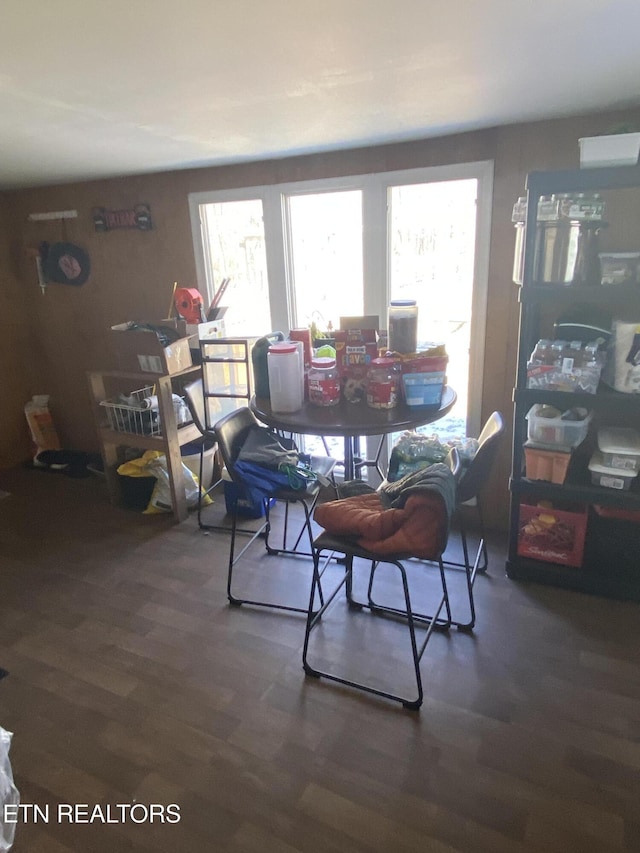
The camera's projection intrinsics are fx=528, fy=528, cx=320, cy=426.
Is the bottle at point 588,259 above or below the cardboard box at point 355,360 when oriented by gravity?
above

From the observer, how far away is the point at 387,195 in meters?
2.77

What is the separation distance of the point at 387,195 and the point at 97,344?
2.38 metres

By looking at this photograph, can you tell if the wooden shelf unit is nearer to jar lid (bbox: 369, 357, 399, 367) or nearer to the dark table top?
the dark table top

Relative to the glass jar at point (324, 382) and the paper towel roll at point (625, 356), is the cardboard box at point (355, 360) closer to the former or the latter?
the glass jar at point (324, 382)

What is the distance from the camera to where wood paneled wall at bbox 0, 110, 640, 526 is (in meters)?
2.44

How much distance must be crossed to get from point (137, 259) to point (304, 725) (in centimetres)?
294

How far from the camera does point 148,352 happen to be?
9.93 ft

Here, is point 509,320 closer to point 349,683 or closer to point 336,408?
point 336,408

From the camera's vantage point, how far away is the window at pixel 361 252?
8.81 ft

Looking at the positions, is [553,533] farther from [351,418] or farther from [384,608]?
[351,418]

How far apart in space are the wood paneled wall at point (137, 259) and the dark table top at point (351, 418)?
35.6 inches

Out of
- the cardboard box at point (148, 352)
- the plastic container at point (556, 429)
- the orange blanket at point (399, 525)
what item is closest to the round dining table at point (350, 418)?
the orange blanket at point (399, 525)

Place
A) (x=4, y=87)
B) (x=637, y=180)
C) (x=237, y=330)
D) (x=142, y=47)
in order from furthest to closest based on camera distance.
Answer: (x=237, y=330)
(x=637, y=180)
(x=4, y=87)
(x=142, y=47)

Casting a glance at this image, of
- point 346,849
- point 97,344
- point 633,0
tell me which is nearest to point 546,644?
point 346,849
